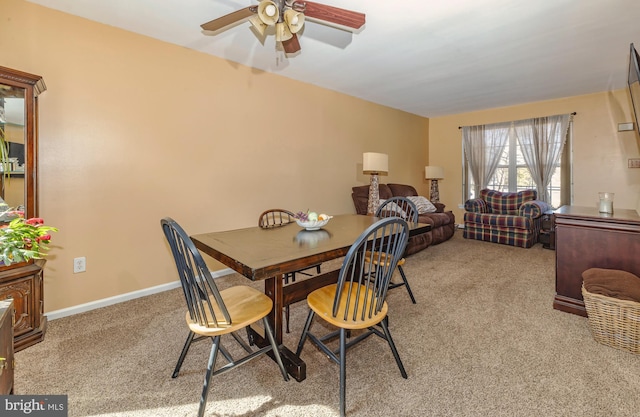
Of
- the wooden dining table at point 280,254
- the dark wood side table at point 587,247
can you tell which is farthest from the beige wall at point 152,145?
the dark wood side table at point 587,247

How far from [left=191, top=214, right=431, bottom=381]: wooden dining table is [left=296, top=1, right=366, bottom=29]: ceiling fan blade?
135 centimetres

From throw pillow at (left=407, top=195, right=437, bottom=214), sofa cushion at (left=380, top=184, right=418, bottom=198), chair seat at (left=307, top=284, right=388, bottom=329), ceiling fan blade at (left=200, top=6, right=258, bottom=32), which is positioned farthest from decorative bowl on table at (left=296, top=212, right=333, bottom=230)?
sofa cushion at (left=380, top=184, right=418, bottom=198)

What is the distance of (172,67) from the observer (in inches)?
109

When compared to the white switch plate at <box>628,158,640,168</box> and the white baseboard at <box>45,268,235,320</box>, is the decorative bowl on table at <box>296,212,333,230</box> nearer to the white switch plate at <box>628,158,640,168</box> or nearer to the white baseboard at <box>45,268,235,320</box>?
the white baseboard at <box>45,268,235,320</box>

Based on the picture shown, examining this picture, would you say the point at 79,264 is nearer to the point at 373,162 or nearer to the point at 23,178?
the point at 23,178

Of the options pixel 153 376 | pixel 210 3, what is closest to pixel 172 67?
pixel 210 3

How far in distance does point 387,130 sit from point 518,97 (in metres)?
2.12

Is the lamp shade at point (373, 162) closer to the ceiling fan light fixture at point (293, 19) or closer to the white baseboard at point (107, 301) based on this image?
the ceiling fan light fixture at point (293, 19)

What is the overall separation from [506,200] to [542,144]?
116cm

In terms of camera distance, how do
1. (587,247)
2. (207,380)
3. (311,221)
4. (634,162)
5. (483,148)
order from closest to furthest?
(207,380) → (311,221) → (587,247) → (634,162) → (483,148)

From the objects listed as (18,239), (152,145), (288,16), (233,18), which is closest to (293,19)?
(288,16)

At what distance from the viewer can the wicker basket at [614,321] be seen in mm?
1727

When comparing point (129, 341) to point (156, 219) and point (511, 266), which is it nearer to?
point (156, 219)

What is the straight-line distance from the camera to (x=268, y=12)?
1.70 metres
